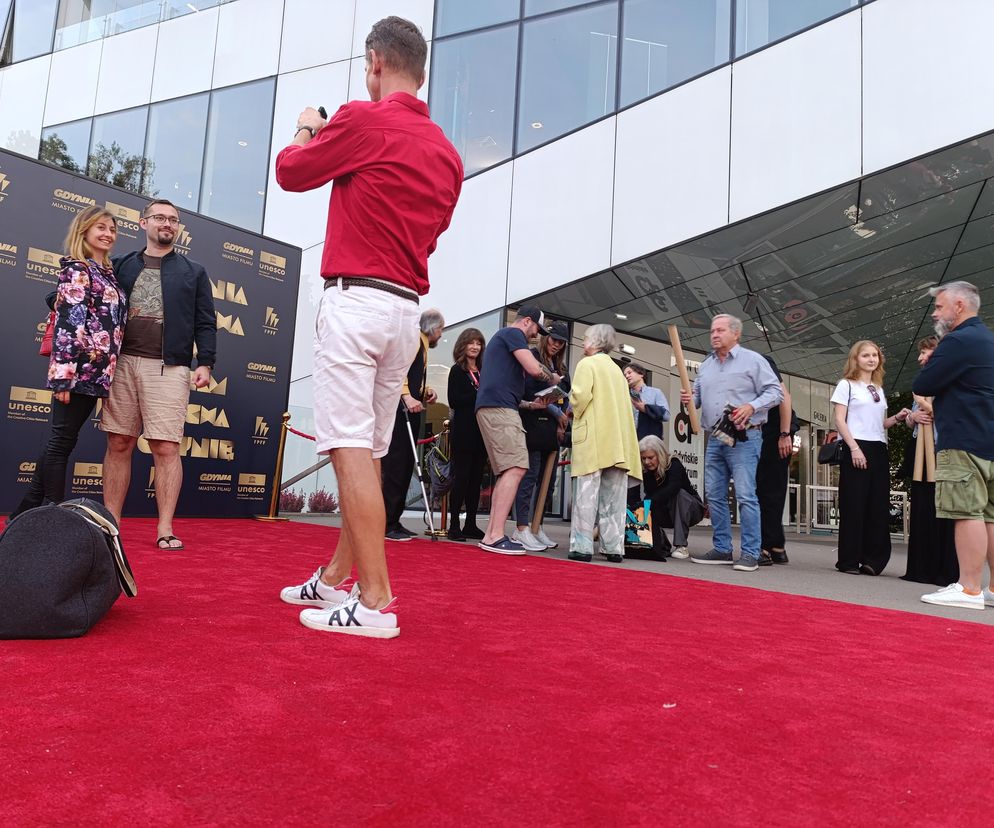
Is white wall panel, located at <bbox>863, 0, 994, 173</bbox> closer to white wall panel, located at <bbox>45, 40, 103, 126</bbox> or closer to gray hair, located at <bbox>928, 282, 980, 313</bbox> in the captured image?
gray hair, located at <bbox>928, 282, 980, 313</bbox>

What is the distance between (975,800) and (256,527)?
572 centimetres

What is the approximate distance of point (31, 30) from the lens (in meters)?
15.4

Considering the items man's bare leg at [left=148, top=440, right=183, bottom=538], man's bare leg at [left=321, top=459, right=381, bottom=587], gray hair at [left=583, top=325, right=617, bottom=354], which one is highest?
gray hair at [left=583, top=325, right=617, bottom=354]

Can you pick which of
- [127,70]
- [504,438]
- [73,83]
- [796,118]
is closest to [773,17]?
[796,118]

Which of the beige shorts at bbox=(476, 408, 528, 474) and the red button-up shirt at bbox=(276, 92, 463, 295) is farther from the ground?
the red button-up shirt at bbox=(276, 92, 463, 295)

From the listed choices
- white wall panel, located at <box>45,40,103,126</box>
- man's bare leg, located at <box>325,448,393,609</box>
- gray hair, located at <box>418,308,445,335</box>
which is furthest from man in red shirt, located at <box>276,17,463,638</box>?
white wall panel, located at <box>45,40,103,126</box>

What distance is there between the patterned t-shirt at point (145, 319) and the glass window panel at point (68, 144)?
1186 cm

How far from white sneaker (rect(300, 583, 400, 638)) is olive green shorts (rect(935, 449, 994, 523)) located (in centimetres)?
299

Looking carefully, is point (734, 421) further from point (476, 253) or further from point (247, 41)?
point (247, 41)

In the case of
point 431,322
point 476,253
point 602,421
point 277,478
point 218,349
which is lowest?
point 277,478

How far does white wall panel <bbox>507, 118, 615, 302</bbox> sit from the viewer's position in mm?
9508

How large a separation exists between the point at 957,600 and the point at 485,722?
3.31 metres

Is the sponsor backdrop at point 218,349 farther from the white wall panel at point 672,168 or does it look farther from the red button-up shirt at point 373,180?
the red button-up shirt at point 373,180

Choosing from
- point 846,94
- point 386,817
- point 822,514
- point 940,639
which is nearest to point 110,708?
point 386,817
